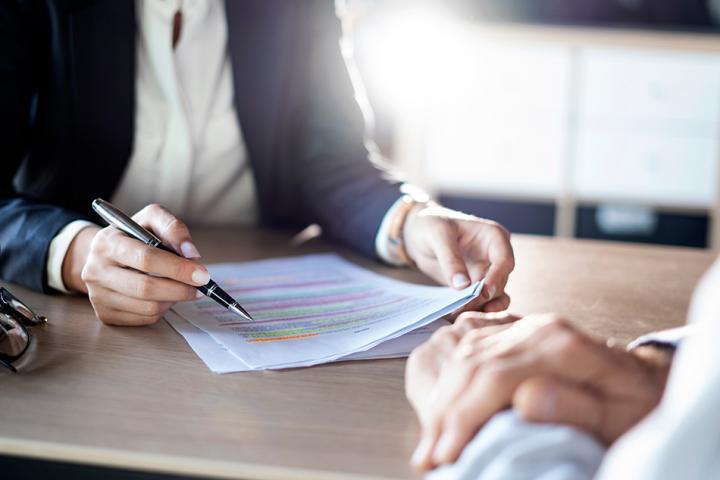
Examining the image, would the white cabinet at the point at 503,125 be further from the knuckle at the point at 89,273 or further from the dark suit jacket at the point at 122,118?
the knuckle at the point at 89,273

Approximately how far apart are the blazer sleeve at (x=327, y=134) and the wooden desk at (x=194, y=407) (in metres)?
0.43

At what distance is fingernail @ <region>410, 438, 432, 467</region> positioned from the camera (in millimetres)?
538

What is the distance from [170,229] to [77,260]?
0.14 metres

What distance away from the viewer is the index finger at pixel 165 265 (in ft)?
2.65

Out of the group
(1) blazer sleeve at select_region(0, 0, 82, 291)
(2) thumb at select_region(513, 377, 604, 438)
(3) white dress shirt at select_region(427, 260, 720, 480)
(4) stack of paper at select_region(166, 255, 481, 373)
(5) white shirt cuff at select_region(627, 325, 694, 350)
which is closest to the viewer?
(3) white dress shirt at select_region(427, 260, 720, 480)

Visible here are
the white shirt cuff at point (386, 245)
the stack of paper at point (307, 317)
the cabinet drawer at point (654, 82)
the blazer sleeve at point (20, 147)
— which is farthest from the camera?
the cabinet drawer at point (654, 82)

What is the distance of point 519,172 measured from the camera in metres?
3.50

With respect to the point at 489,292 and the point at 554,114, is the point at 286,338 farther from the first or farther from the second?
the point at 554,114

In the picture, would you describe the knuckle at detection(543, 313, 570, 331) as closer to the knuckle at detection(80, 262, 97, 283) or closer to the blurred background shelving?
the knuckle at detection(80, 262, 97, 283)

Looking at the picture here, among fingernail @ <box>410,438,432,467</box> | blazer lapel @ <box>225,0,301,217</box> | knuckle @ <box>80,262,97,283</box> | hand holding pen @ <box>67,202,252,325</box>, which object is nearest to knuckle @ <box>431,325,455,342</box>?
fingernail @ <box>410,438,432,467</box>

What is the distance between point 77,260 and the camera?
36.5 inches

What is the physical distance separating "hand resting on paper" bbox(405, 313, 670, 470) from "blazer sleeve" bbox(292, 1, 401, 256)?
2.25 feet

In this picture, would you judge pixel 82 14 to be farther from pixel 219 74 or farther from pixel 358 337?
pixel 358 337

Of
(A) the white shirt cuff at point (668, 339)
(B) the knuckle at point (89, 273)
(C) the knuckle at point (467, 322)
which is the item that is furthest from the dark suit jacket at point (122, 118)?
(A) the white shirt cuff at point (668, 339)
